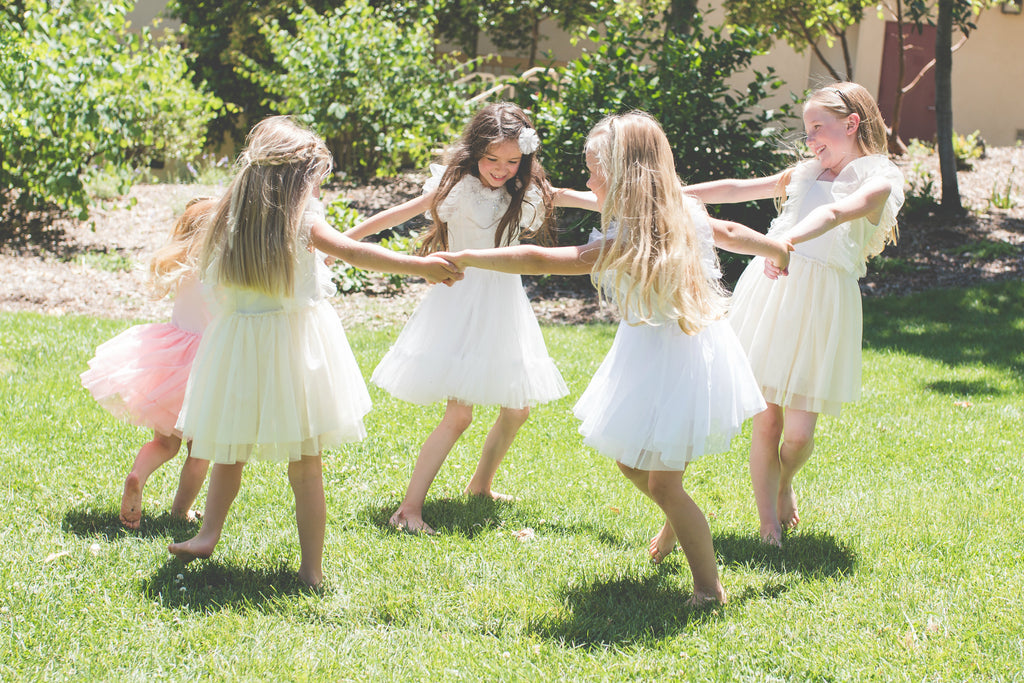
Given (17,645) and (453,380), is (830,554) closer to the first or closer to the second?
(453,380)

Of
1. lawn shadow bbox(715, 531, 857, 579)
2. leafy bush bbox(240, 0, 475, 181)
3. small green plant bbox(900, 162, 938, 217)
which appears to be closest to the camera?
lawn shadow bbox(715, 531, 857, 579)

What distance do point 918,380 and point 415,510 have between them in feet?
13.5

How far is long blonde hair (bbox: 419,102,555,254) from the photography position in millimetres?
3994

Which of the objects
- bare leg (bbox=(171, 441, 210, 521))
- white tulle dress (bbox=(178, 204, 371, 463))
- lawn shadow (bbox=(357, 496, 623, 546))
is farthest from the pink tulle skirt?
lawn shadow (bbox=(357, 496, 623, 546))

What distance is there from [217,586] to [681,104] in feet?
21.4

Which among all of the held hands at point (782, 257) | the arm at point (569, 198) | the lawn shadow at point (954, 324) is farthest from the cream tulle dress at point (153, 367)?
the lawn shadow at point (954, 324)

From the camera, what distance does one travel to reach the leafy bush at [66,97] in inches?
336

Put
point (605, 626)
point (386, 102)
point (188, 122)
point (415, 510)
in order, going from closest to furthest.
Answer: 1. point (605, 626)
2. point (415, 510)
3. point (386, 102)
4. point (188, 122)

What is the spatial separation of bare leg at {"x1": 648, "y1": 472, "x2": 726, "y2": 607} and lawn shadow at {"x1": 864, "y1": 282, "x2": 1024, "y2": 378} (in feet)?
12.3

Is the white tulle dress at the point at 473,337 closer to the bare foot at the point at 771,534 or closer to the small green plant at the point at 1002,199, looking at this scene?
the bare foot at the point at 771,534

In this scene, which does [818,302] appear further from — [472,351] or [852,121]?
[472,351]

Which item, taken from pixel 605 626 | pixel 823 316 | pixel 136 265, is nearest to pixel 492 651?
pixel 605 626

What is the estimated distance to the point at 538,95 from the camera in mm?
8977

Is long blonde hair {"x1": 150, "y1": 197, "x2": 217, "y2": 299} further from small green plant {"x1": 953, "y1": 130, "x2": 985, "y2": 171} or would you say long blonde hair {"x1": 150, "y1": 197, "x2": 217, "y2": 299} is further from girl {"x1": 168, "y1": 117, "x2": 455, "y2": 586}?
small green plant {"x1": 953, "y1": 130, "x2": 985, "y2": 171}
